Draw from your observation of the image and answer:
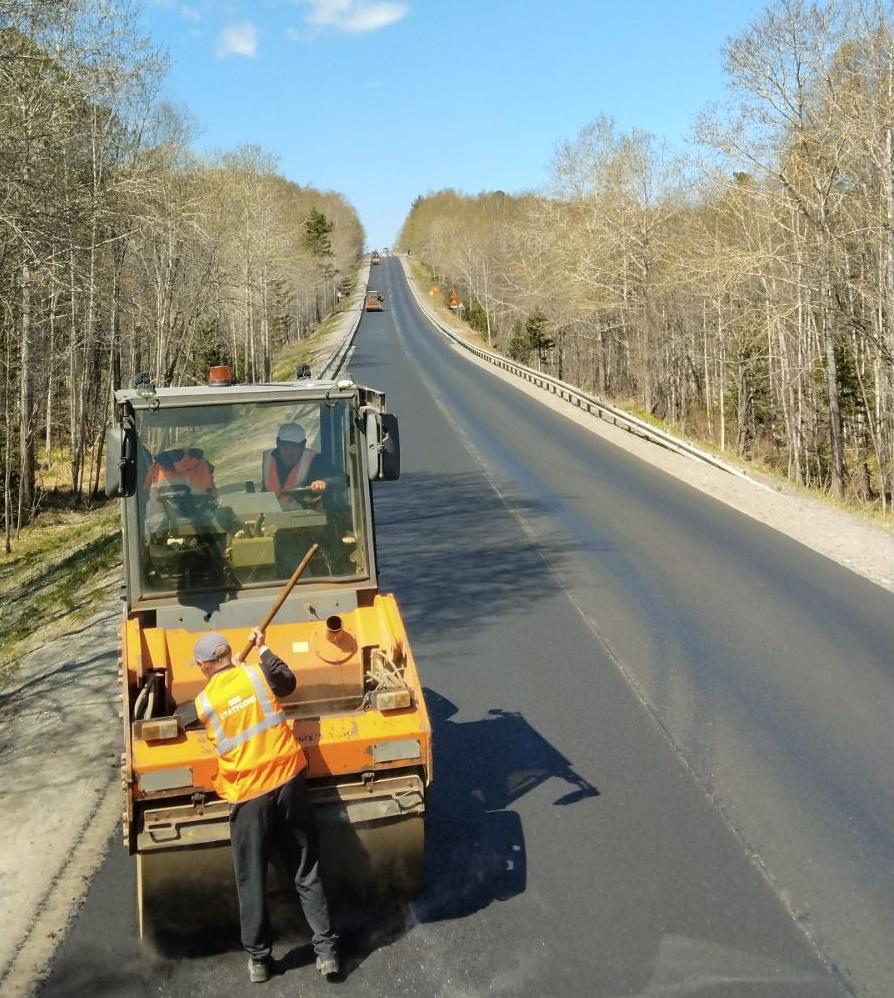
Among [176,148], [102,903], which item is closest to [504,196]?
[176,148]

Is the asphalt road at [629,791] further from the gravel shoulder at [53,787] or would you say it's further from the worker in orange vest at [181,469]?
the worker in orange vest at [181,469]

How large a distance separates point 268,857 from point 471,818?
1.91 metres

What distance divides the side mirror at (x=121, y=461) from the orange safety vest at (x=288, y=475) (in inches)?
30.5

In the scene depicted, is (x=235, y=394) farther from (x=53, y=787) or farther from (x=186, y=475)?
(x=53, y=787)

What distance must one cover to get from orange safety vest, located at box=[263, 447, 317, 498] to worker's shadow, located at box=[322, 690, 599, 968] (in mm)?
2101

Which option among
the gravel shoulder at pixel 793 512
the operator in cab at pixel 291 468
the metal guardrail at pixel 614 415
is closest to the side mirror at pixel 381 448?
the operator in cab at pixel 291 468

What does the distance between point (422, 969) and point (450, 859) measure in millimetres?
1080

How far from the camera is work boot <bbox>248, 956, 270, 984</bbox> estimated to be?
4730mm

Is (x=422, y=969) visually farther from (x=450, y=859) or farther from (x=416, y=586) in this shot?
(x=416, y=586)

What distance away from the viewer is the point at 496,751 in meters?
→ 7.45

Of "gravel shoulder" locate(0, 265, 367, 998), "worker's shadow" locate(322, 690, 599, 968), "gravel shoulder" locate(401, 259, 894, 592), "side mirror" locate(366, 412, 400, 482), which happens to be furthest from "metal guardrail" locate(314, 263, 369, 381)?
"side mirror" locate(366, 412, 400, 482)

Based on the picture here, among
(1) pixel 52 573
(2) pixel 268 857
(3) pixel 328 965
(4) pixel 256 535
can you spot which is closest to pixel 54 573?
(1) pixel 52 573

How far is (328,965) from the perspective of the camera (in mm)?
4707

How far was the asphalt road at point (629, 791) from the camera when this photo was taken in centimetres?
481
